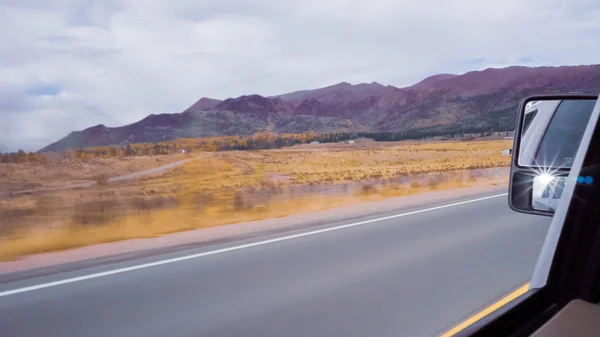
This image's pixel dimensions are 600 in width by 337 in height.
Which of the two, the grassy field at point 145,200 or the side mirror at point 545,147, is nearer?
the side mirror at point 545,147

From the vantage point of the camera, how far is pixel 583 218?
8.35ft

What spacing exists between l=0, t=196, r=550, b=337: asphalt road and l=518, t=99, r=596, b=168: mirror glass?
2116 mm

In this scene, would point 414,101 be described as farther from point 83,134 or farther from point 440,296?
point 440,296

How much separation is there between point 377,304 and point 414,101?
7334 centimetres

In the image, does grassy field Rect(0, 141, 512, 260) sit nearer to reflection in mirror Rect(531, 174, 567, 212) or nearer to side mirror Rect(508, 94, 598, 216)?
side mirror Rect(508, 94, 598, 216)

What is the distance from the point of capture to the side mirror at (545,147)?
128 inches

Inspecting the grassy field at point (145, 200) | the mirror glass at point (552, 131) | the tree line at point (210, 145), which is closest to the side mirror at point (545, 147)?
the mirror glass at point (552, 131)

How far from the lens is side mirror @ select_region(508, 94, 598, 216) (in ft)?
10.7

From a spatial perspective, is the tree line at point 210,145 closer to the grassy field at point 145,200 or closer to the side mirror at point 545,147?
the grassy field at point 145,200

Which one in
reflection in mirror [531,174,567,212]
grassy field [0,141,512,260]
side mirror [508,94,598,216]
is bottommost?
grassy field [0,141,512,260]

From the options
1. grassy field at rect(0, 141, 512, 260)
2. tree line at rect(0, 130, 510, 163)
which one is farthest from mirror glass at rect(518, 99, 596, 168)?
tree line at rect(0, 130, 510, 163)

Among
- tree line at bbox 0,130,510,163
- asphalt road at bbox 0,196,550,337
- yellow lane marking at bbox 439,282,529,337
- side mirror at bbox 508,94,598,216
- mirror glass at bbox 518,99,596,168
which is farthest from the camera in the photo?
tree line at bbox 0,130,510,163

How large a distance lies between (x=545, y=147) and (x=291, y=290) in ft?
12.3

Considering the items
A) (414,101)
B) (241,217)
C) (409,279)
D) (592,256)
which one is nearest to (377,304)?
(409,279)
